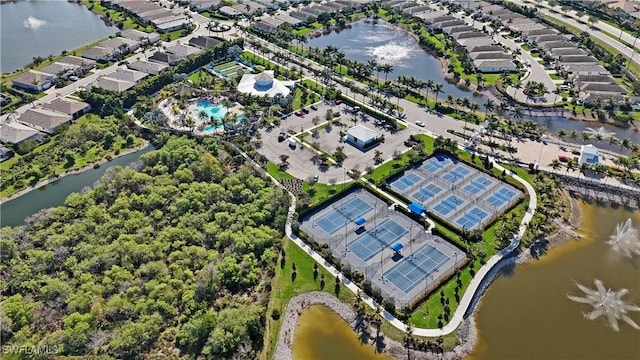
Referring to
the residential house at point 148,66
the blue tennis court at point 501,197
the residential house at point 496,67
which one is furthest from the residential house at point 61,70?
the blue tennis court at point 501,197

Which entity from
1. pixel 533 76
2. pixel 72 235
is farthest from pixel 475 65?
pixel 72 235

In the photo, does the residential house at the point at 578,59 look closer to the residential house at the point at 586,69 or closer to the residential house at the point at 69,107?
the residential house at the point at 586,69

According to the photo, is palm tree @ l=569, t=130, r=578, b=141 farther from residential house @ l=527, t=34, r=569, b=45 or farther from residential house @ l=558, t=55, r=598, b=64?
residential house @ l=527, t=34, r=569, b=45

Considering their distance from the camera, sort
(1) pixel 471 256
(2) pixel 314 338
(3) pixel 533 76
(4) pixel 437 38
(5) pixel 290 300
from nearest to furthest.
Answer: (2) pixel 314 338 → (5) pixel 290 300 → (1) pixel 471 256 → (3) pixel 533 76 → (4) pixel 437 38

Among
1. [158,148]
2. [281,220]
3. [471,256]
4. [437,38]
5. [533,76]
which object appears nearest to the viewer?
[471,256]

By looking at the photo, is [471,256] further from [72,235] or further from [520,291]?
[72,235]

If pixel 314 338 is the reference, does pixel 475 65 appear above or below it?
above

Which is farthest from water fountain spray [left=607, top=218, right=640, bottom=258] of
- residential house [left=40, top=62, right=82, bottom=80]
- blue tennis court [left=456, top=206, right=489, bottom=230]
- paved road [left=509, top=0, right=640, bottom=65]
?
residential house [left=40, top=62, right=82, bottom=80]

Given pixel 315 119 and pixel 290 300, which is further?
pixel 315 119
